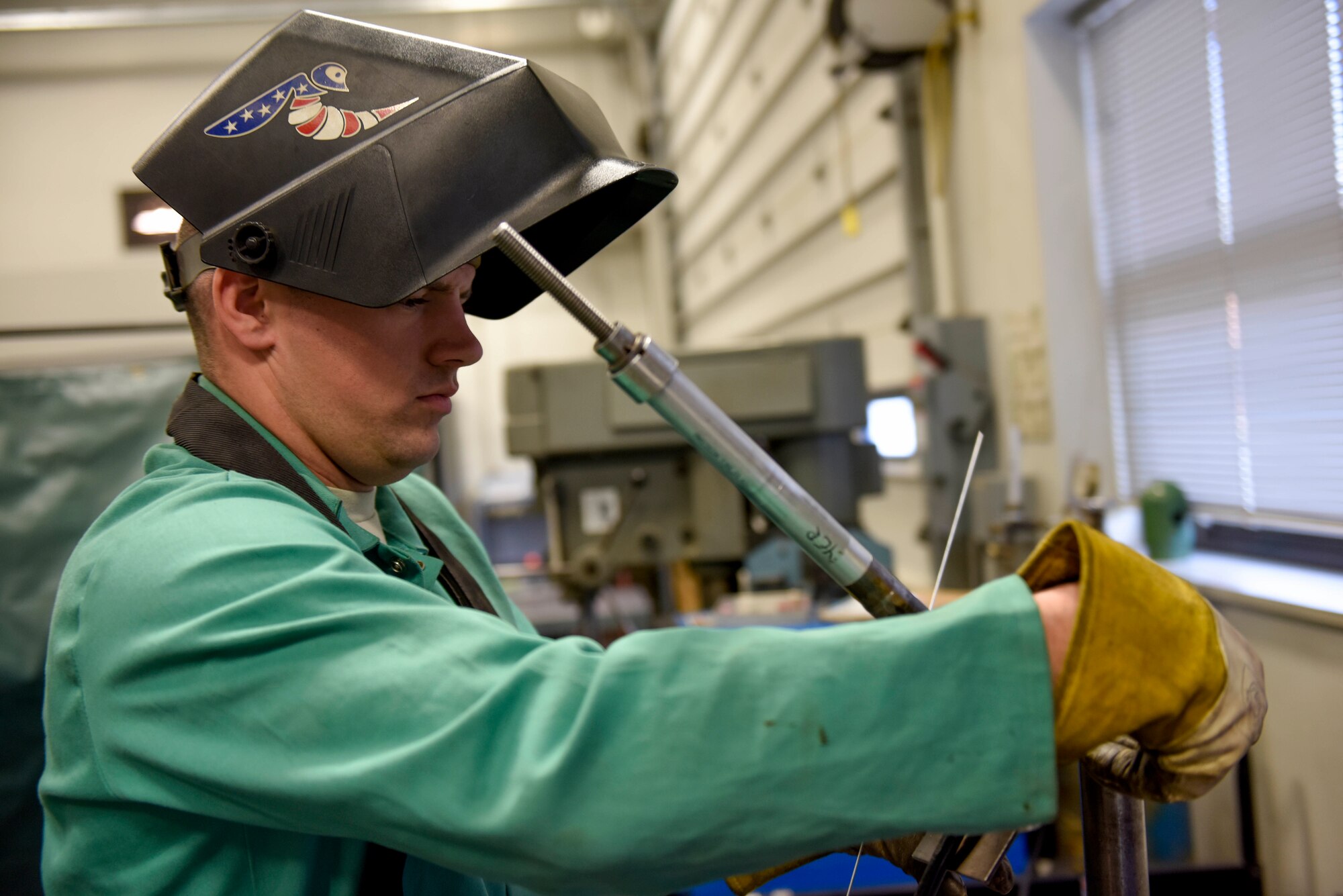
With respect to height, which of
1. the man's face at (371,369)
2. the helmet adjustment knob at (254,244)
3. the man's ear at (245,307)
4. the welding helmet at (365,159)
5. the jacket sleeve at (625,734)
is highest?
the welding helmet at (365,159)

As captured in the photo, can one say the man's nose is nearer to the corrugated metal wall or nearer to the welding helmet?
the welding helmet

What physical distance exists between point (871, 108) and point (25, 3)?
18.6ft

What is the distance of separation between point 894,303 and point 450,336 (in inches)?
101

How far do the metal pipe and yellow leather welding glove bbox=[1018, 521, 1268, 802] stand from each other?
107mm

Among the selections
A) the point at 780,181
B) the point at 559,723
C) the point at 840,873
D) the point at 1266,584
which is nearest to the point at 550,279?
the point at 559,723

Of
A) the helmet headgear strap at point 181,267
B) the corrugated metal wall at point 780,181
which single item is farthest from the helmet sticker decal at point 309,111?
the corrugated metal wall at point 780,181

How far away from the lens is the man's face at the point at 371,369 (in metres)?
0.73

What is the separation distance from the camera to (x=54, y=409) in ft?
5.62

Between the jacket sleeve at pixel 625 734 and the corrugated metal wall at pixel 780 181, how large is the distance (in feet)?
8.44

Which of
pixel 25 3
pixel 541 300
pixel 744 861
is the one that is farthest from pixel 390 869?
pixel 25 3

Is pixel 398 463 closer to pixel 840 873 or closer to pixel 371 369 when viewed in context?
pixel 371 369

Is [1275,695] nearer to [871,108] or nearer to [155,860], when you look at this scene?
[155,860]

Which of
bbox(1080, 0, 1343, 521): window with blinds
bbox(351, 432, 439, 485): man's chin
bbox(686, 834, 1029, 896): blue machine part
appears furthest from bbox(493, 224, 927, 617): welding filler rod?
bbox(1080, 0, 1343, 521): window with blinds

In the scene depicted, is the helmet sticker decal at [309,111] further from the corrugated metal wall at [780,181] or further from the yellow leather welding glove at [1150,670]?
the corrugated metal wall at [780,181]
